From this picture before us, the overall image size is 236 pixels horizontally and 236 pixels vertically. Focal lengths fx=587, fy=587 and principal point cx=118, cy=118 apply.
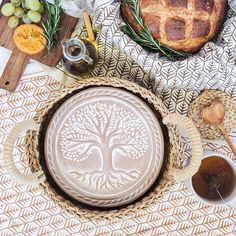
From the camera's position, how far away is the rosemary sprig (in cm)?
116

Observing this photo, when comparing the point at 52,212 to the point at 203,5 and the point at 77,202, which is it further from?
the point at 203,5

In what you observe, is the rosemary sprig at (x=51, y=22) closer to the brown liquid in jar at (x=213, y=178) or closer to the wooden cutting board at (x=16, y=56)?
the wooden cutting board at (x=16, y=56)

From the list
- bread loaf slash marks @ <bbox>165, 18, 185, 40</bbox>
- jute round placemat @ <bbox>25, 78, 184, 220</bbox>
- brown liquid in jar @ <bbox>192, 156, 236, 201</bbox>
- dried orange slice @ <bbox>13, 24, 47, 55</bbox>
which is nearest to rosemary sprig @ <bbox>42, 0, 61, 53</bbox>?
dried orange slice @ <bbox>13, 24, 47, 55</bbox>

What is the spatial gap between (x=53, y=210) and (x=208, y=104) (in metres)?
0.39

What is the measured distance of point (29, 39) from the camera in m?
1.18

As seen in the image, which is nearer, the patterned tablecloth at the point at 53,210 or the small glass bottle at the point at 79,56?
the small glass bottle at the point at 79,56

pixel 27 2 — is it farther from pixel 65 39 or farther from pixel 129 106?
pixel 129 106

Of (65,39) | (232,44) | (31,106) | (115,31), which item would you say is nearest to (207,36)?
(232,44)

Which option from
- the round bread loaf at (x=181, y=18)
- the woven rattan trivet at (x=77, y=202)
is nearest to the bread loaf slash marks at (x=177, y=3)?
the round bread loaf at (x=181, y=18)

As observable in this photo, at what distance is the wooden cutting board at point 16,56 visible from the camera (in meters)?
1.20

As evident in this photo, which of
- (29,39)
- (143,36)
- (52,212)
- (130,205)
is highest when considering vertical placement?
(143,36)

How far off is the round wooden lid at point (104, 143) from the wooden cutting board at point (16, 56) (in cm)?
11

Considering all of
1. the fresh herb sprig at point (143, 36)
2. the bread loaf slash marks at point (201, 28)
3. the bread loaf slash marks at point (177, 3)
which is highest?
the bread loaf slash marks at point (177, 3)

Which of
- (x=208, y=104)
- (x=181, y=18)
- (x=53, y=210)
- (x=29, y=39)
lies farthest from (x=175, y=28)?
(x=53, y=210)
